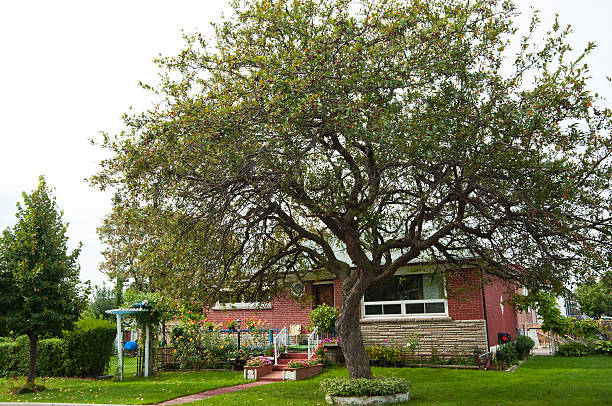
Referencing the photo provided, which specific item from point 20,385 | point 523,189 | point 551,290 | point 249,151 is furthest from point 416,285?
point 20,385

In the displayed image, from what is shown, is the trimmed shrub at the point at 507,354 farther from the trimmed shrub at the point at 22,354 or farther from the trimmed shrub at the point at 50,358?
the trimmed shrub at the point at 22,354

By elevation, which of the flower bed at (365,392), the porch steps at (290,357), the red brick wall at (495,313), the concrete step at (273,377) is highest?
the red brick wall at (495,313)

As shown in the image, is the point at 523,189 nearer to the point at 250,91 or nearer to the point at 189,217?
the point at 250,91

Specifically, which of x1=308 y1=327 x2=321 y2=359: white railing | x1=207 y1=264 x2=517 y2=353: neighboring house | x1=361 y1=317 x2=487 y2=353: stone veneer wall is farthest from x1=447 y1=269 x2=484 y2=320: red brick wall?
x1=308 y1=327 x2=321 y2=359: white railing

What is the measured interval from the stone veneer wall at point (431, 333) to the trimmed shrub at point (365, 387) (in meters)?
7.48

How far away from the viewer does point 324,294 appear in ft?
70.4

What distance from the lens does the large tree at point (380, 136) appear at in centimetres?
887

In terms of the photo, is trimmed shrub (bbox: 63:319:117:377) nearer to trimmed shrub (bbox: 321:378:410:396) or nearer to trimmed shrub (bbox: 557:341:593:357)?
trimmed shrub (bbox: 321:378:410:396)

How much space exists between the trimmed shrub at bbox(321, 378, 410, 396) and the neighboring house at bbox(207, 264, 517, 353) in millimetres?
5635

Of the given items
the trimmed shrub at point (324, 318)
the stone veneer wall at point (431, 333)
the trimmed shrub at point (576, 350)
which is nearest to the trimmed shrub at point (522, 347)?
the trimmed shrub at point (576, 350)

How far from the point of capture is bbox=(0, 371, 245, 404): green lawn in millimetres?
12164

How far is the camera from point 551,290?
35.4ft

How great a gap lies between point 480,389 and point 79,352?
13988 mm

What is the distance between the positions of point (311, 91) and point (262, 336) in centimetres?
1247
